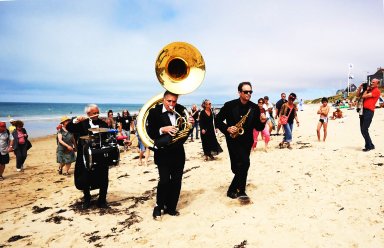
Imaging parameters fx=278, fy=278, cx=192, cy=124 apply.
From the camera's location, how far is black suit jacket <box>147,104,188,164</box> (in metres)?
4.64

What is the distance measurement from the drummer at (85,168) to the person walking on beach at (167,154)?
4.05ft

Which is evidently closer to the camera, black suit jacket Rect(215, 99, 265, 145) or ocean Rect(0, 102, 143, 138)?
black suit jacket Rect(215, 99, 265, 145)

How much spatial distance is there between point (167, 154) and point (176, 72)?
4.84 ft

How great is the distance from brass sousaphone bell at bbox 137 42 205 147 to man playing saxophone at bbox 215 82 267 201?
0.84 meters

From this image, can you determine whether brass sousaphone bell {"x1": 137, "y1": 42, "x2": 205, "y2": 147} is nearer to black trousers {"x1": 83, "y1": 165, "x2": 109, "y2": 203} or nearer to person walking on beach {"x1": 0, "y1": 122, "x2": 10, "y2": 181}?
black trousers {"x1": 83, "y1": 165, "x2": 109, "y2": 203}

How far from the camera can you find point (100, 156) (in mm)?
4949

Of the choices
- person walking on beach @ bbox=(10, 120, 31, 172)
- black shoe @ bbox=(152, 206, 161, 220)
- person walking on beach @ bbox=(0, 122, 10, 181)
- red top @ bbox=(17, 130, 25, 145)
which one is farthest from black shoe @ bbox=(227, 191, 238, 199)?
red top @ bbox=(17, 130, 25, 145)

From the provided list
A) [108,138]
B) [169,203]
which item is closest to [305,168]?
[169,203]

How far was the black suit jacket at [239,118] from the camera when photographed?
204 inches

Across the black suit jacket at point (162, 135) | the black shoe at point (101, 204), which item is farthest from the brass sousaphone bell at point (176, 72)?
the black shoe at point (101, 204)

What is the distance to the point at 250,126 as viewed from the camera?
5.18m

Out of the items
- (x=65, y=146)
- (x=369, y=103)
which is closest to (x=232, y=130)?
(x=369, y=103)

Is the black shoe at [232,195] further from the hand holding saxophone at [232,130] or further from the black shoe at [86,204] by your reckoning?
the black shoe at [86,204]

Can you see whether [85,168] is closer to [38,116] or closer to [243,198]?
[243,198]
